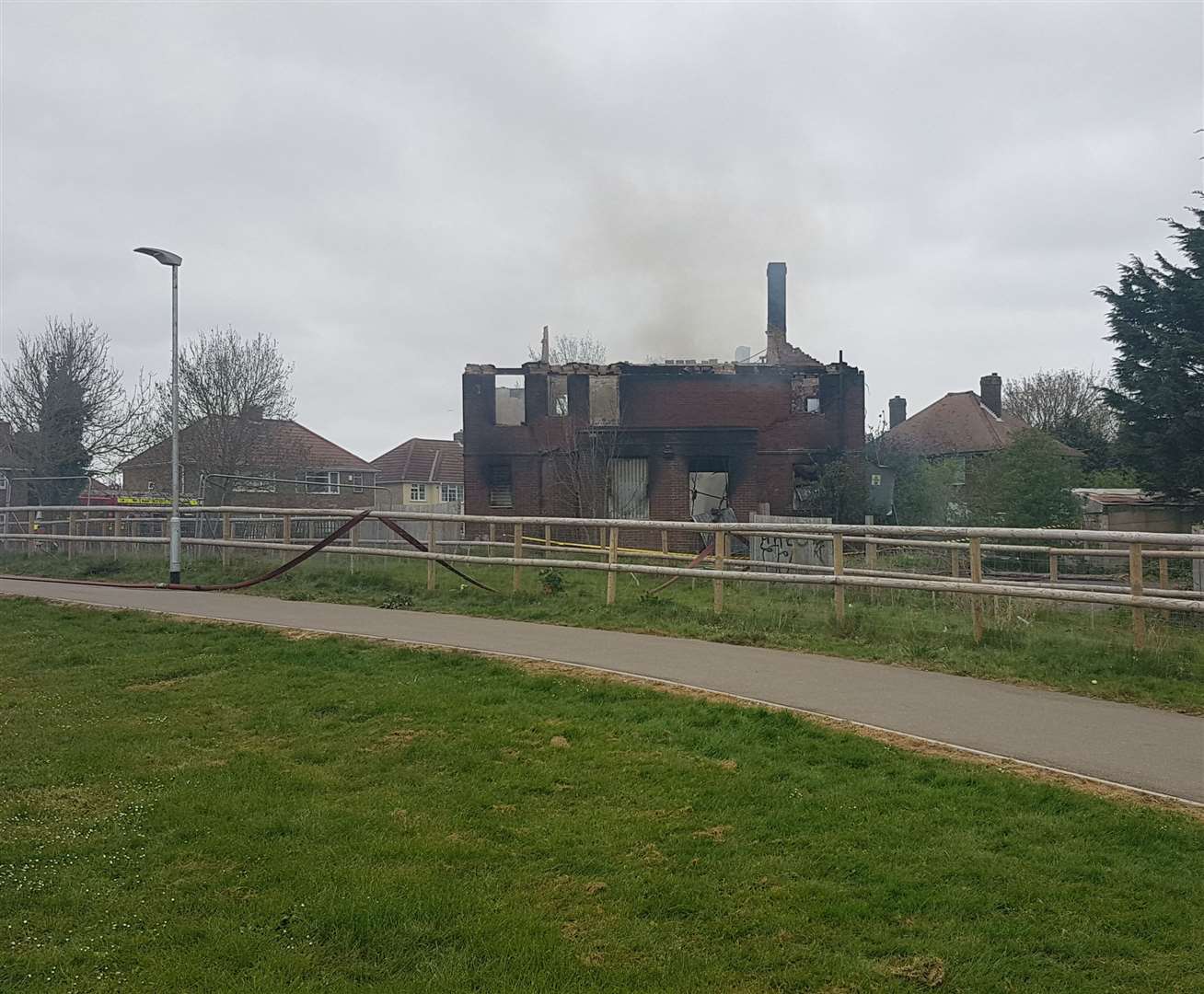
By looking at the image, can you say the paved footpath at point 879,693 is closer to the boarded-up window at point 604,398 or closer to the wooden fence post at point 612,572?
the wooden fence post at point 612,572

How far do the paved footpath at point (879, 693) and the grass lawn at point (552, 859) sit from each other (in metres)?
0.62

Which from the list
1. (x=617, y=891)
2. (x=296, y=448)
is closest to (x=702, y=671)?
(x=617, y=891)

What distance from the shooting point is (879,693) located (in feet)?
24.3

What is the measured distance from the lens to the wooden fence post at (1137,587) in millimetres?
8031

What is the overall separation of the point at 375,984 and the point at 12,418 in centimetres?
3117

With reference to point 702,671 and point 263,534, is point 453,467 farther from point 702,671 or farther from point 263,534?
point 702,671

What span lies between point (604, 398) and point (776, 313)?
10.2 m

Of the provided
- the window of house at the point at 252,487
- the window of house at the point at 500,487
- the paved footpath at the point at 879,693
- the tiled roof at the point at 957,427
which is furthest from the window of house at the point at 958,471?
the paved footpath at the point at 879,693

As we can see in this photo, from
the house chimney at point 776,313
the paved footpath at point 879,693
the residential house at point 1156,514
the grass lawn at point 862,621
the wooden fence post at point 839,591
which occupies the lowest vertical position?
the paved footpath at point 879,693

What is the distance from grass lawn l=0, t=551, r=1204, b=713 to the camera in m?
7.98

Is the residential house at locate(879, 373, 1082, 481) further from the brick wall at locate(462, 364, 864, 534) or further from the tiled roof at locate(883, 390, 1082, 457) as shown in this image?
the brick wall at locate(462, 364, 864, 534)

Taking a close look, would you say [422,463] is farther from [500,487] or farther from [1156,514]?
[1156,514]

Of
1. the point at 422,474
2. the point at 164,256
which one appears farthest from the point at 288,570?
the point at 422,474

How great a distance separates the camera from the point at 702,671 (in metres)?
8.14
